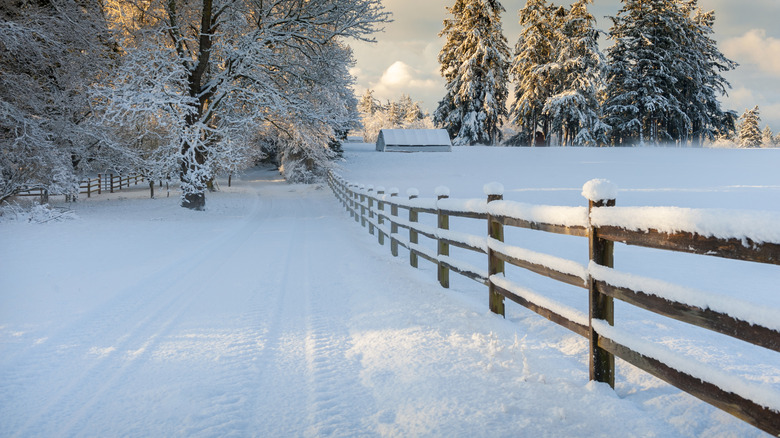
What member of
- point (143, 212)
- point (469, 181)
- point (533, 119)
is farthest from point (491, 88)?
point (143, 212)

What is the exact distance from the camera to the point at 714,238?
7.33ft

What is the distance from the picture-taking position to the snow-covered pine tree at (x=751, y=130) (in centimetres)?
8044

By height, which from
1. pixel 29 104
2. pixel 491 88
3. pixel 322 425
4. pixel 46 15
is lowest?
pixel 322 425

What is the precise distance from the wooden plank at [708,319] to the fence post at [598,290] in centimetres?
22

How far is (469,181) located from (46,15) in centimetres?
2455

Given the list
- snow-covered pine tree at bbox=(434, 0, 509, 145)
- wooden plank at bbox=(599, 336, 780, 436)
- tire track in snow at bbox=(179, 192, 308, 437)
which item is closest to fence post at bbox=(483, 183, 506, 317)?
wooden plank at bbox=(599, 336, 780, 436)

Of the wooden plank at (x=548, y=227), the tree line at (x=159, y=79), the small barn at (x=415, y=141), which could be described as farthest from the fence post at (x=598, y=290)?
the small barn at (x=415, y=141)

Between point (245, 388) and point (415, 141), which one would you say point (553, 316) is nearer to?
point (245, 388)

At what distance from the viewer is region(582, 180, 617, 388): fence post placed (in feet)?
10.2

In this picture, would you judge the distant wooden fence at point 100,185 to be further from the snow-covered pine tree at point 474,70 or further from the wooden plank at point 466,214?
the snow-covered pine tree at point 474,70

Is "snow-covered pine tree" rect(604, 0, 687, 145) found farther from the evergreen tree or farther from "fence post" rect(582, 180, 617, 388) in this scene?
"fence post" rect(582, 180, 617, 388)

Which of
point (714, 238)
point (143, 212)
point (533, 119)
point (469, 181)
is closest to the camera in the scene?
point (714, 238)

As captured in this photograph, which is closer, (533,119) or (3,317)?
(3,317)

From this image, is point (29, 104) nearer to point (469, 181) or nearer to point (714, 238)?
point (714, 238)
